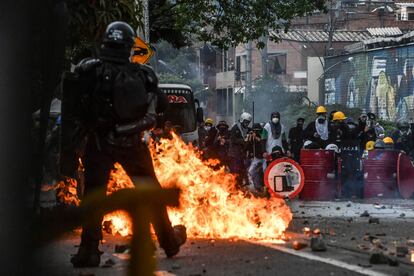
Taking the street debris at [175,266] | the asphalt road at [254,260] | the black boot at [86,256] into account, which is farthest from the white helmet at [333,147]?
the black boot at [86,256]

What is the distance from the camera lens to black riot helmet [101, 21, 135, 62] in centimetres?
705

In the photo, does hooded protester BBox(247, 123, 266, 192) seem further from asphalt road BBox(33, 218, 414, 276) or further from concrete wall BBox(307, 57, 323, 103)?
concrete wall BBox(307, 57, 323, 103)

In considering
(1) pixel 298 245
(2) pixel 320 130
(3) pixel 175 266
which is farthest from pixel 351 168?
(3) pixel 175 266

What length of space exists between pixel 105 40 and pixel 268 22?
1878 cm

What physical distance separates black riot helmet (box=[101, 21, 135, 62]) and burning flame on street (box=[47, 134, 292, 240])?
7.74ft

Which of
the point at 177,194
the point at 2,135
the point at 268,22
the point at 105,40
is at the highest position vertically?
the point at 268,22

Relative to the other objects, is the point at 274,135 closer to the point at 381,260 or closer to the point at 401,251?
the point at 401,251

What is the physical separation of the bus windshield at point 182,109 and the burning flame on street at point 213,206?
1405 cm

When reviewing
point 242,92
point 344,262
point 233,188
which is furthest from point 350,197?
point 242,92

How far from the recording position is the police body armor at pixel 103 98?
22.8ft

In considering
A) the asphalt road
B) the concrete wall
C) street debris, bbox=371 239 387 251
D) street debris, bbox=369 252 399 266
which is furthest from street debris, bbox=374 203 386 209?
the concrete wall

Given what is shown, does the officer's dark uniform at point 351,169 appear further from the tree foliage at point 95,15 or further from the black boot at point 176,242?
the black boot at point 176,242

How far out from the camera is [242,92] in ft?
221

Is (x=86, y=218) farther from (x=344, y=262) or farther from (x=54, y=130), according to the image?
(x=54, y=130)
